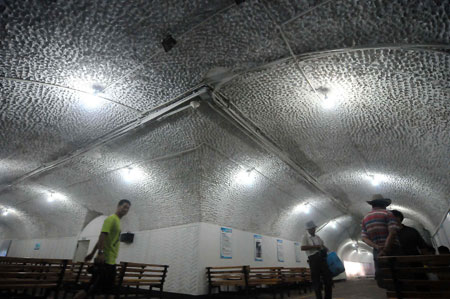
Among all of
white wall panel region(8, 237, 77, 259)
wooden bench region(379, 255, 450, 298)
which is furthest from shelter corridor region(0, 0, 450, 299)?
white wall panel region(8, 237, 77, 259)

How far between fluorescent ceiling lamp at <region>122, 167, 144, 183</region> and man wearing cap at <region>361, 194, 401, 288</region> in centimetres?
592

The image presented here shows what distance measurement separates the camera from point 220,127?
5.45 meters

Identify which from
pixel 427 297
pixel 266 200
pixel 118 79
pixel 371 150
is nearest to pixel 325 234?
pixel 266 200

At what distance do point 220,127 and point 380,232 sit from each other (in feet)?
11.4

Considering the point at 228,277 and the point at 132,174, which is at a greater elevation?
the point at 132,174

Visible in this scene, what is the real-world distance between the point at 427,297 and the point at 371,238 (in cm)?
111

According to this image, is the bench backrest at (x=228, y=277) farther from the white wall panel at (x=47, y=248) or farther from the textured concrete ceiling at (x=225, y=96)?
the white wall panel at (x=47, y=248)

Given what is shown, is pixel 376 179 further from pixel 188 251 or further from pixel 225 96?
pixel 188 251

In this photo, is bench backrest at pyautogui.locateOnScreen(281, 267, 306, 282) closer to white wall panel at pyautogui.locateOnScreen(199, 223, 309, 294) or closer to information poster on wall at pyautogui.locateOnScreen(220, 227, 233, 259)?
white wall panel at pyautogui.locateOnScreen(199, 223, 309, 294)

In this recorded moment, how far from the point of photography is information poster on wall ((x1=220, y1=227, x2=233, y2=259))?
301 inches

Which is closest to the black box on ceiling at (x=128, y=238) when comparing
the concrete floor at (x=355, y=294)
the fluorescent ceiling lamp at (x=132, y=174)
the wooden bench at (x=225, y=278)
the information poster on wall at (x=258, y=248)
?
the fluorescent ceiling lamp at (x=132, y=174)

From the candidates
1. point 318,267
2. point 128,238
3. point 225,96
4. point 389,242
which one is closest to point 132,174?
point 128,238

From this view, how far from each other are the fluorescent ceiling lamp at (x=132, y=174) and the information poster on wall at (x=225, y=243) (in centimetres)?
305

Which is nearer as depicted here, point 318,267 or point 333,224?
point 318,267
